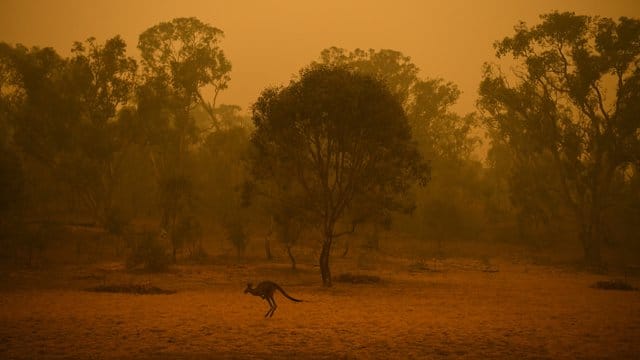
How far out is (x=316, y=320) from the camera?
1639cm

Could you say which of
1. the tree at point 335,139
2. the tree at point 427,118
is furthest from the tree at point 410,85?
the tree at point 335,139

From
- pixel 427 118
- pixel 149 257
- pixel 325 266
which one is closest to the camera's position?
pixel 325 266

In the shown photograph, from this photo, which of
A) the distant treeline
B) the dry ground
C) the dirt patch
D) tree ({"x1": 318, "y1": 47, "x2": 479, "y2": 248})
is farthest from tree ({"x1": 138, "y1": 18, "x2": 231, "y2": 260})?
the dirt patch

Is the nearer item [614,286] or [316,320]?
[316,320]

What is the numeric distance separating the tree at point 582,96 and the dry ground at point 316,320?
14342mm

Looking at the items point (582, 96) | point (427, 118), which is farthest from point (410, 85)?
point (582, 96)

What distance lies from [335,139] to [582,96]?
21.9m

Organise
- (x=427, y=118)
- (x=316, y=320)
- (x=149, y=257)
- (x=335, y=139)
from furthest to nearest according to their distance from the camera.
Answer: (x=427, y=118) → (x=149, y=257) → (x=335, y=139) → (x=316, y=320)

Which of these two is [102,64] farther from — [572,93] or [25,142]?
[572,93]

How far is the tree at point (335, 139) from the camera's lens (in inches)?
949

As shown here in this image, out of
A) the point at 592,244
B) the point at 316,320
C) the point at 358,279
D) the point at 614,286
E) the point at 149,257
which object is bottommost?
the point at 316,320

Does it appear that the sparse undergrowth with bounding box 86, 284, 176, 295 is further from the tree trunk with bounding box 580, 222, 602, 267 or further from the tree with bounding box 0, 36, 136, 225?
the tree trunk with bounding box 580, 222, 602, 267

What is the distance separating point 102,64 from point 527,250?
128ft

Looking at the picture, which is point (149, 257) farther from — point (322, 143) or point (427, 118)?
point (427, 118)
